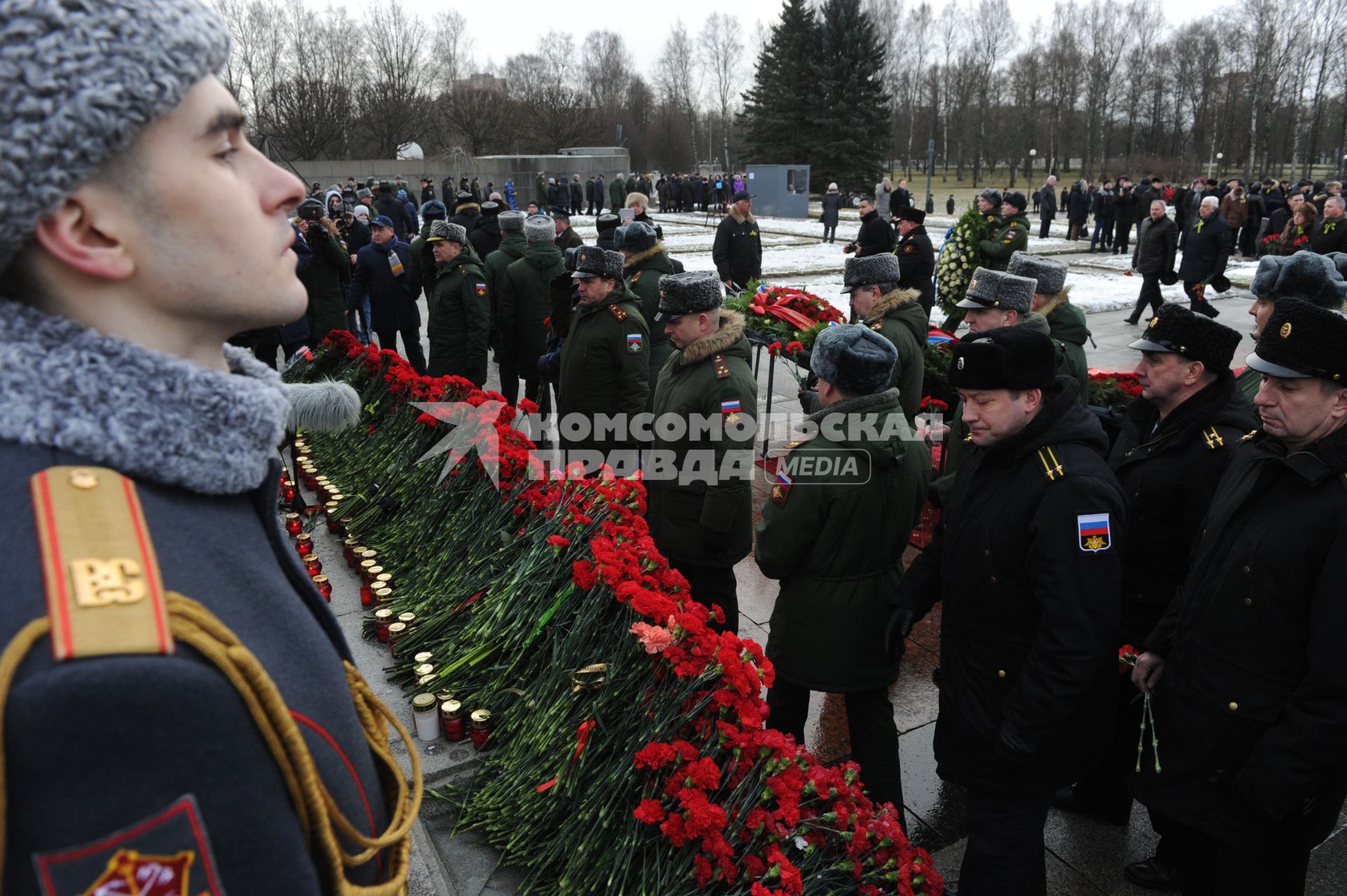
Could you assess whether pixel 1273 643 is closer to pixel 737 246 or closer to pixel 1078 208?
pixel 737 246

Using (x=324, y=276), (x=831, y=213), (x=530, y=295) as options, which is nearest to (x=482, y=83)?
(x=831, y=213)

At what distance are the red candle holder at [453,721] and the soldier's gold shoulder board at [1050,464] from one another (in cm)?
239

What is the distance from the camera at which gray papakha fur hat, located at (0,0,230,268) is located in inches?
30.8

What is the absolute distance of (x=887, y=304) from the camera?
592cm

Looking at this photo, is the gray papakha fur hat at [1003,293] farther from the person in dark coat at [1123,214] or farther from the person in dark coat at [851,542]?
the person in dark coat at [1123,214]

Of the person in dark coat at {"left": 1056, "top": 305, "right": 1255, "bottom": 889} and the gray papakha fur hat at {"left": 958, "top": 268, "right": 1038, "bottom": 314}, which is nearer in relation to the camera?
the person in dark coat at {"left": 1056, "top": 305, "right": 1255, "bottom": 889}

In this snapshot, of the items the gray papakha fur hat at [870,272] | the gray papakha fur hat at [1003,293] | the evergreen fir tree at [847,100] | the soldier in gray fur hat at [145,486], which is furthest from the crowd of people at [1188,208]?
the soldier in gray fur hat at [145,486]

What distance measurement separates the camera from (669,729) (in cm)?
264

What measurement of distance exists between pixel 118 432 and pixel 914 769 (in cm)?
367

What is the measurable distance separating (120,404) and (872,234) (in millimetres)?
11988

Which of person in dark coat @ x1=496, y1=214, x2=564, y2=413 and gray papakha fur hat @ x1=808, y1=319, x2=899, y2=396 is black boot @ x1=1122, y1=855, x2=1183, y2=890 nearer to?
gray papakha fur hat @ x1=808, y1=319, x2=899, y2=396

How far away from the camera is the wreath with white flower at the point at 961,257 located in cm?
848

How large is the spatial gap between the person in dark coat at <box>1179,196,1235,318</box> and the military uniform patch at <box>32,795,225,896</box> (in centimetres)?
1436

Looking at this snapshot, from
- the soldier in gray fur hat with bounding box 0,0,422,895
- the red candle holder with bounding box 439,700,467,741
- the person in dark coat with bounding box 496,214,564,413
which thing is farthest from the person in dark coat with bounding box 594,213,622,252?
the soldier in gray fur hat with bounding box 0,0,422,895
